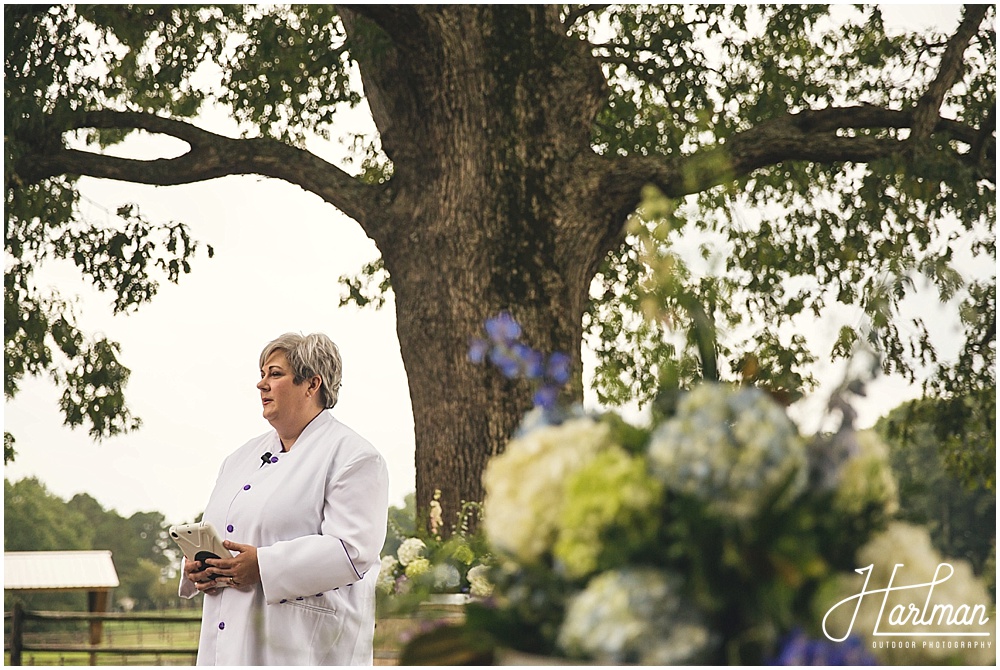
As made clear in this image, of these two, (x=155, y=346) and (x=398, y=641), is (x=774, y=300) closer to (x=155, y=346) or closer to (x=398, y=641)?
(x=155, y=346)

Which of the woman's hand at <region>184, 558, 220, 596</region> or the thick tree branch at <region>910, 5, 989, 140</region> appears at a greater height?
the thick tree branch at <region>910, 5, 989, 140</region>

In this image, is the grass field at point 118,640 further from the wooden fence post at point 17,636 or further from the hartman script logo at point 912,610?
the hartman script logo at point 912,610

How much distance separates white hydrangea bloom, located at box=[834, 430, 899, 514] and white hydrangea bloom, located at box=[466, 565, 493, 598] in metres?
1.63

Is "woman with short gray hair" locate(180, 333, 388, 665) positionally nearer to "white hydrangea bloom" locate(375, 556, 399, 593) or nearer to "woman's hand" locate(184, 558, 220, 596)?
"woman's hand" locate(184, 558, 220, 596)

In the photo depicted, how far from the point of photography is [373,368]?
23.8 ft

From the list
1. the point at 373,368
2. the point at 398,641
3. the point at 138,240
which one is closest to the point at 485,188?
the point at 373,368

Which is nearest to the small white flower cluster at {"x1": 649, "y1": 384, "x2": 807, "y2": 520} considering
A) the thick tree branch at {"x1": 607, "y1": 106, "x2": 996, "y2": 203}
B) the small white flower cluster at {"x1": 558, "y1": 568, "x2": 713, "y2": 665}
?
the small white flower cluster at {"x1": 558, "y1": 568, "x2": 713, "y2": 665}

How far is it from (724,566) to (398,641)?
510 millimetres

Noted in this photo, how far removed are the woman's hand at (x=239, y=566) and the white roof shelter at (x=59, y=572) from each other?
206 inches

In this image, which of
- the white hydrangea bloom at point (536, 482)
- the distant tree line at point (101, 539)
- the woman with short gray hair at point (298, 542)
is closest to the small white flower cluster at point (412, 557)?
the woman with short gray hair at point (298, 542)

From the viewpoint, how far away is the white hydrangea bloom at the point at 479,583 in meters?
2.85

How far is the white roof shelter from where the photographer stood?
7.58m

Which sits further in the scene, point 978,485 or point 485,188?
point 978,485

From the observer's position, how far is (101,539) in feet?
25.6
